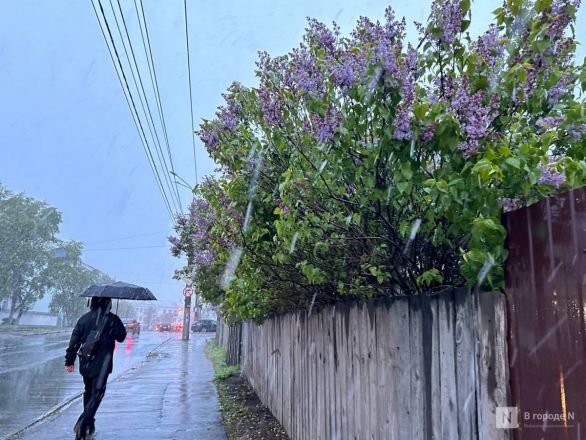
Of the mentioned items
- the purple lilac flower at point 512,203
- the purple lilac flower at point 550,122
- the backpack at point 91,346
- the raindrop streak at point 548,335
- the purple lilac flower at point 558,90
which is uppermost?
the purple lilac flower at point 558,90

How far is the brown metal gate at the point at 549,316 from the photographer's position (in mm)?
1978

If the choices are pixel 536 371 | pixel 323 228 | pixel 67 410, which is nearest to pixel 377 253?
pixel 323 228

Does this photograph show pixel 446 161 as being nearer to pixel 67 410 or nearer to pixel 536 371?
pixel 536 371

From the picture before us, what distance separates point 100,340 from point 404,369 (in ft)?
16.2

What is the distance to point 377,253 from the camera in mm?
3375

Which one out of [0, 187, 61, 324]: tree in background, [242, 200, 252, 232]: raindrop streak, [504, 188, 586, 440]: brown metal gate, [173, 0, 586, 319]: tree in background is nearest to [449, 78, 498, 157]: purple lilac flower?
[173, 0, 586, 319]: tree in background

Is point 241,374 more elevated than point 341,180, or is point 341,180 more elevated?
point 341,180

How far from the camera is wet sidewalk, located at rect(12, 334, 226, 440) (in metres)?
7.04

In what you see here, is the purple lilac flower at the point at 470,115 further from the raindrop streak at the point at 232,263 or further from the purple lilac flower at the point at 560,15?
the raindrop streak at the point at 232,263

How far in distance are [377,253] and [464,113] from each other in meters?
1.22

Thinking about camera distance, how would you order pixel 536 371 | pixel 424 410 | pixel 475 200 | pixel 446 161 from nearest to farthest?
pixel 536 371 → pixel 475 200 → pixel 446 161 → pixel 424 410

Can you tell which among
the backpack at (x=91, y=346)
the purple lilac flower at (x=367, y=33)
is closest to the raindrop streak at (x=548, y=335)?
the purple lilac flower at (x=367, y=33)

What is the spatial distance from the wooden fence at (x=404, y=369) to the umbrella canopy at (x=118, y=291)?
3.06m
